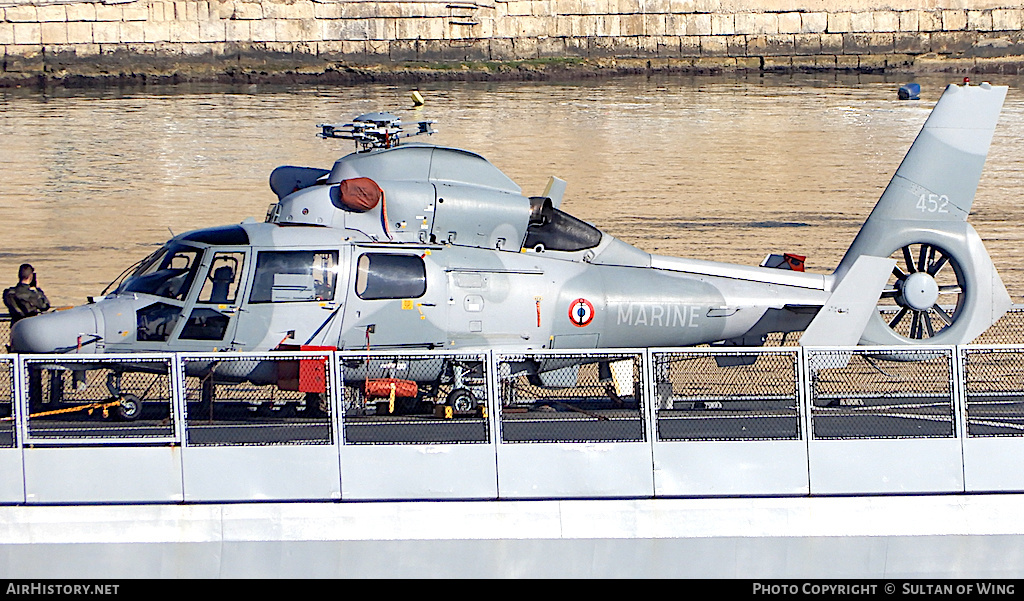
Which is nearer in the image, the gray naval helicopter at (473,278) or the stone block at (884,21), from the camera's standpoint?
the gray naval helicopter at (473,278)

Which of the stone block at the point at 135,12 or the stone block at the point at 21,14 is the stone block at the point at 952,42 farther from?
the stone block at the point at 21,14

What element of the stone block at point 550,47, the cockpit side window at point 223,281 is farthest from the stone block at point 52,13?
the cockpit side window at point 223,281

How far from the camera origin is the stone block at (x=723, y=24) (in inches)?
1923

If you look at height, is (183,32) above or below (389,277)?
above

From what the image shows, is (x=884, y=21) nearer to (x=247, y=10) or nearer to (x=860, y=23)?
(x=860, y=23)

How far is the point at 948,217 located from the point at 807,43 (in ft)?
125

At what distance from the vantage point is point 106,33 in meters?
47.2

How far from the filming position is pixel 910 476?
9.09 meters

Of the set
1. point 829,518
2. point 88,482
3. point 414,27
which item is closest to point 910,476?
point 829,518

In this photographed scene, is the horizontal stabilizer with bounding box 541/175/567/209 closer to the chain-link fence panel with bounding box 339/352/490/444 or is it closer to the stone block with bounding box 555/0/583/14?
the chain-link fence panel with bounding box 339/352/490/444

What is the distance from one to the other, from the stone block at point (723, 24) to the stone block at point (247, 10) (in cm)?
1795

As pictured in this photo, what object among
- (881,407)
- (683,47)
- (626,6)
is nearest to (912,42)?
(683,47)

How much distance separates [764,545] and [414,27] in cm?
4150
